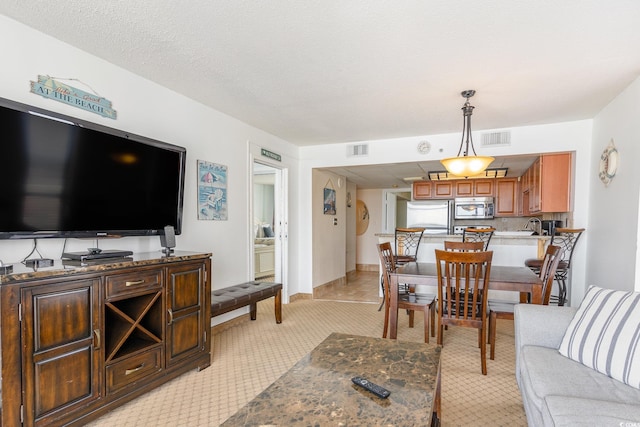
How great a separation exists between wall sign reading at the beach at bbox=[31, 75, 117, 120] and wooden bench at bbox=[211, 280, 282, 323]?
5.71 ft

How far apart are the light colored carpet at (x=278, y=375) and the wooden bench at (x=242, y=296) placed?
350mm

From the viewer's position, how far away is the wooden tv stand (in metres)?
1.57

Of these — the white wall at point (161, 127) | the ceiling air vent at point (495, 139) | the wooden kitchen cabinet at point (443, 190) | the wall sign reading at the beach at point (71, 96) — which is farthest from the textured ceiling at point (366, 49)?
the wooden kitchen cabinet at point (443, 190)

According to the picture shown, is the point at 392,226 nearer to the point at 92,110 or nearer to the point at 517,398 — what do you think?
the point at 517,398

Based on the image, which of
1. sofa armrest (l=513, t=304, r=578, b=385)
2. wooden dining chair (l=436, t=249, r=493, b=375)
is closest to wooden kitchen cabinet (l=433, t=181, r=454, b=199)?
wooden dining chair (l=436, t=249, r=493, b=375)

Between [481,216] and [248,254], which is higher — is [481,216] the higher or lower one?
the higher one

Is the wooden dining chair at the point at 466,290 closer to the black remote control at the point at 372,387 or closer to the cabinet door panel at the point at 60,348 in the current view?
the black remote control at the point at 372,387

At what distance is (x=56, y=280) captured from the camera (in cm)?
170

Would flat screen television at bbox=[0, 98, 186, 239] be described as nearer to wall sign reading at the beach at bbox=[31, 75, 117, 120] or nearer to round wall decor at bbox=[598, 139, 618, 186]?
wall sign reading at the beach at bbox=[31, 75, 117, 120]

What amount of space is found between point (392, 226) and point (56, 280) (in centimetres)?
701

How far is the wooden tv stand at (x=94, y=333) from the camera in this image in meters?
1.57

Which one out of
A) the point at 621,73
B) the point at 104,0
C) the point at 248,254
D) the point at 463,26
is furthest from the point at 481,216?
the point at 104,0

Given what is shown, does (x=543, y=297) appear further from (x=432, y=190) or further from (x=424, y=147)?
(x=432, y=190)

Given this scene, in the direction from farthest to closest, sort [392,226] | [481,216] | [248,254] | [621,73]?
1. [392,226]
2. [481,216]
3. [248,254]
4. [621,73]
